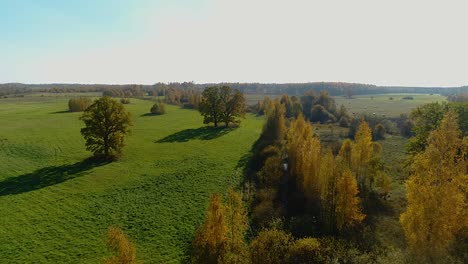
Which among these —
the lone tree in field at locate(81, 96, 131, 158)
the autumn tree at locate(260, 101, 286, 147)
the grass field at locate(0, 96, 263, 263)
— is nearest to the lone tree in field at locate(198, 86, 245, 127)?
the grass field at locate(0, 96, 263, 263)

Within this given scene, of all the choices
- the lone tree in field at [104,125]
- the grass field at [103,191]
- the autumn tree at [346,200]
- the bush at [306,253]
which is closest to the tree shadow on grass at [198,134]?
the grass field at [103,191]

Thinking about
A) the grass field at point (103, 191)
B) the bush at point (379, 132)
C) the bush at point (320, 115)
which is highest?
A: the bush at point (320, 115)

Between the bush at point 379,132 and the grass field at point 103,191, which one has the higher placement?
the bush at point 379,132

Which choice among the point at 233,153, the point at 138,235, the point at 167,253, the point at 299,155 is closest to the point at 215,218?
the point at 167,253

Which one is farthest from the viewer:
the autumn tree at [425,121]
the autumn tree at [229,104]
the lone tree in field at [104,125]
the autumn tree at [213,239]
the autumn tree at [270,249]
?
the autumn tree at [229,104]

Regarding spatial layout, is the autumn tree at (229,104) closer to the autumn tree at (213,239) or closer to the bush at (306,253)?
the autumn tree at (213,239)

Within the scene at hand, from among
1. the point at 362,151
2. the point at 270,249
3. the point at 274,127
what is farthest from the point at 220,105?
the point at 270,249

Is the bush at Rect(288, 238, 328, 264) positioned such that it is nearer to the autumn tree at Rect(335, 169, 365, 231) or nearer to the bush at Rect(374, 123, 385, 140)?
the autumn tree at Rect(335, 169, 365, 231)
